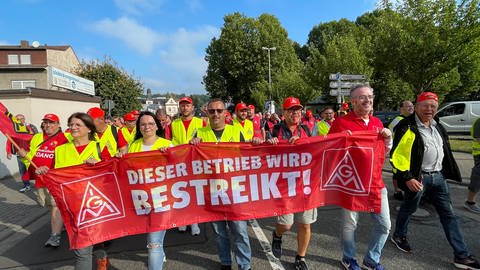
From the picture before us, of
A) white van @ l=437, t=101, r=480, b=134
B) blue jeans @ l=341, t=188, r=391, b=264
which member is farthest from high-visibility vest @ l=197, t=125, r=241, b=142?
white van @ l=437, t=101, r=480, b=134

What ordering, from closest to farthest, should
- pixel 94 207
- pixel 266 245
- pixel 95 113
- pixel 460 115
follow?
1. pixel 94 207
2. pixel 266 245
3. pixel 95 113
4. pixel 460 115

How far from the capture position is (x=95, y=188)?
3.31 meters

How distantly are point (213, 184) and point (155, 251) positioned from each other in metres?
0.89

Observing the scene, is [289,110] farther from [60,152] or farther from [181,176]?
[60,152]

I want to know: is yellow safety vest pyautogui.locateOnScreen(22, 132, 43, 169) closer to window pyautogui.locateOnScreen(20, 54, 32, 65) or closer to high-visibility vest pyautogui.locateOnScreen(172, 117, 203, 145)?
high-visibility vest pyautogui.locateOnScreen(172, 117, 203, 145)

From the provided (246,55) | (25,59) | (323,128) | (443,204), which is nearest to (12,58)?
(25,59)

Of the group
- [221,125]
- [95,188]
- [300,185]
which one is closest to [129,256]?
[95,188]

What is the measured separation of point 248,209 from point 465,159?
9122mm

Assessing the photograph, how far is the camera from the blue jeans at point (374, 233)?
11.0 feet

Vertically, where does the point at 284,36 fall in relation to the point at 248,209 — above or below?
above

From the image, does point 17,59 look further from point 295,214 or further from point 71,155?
point 295,214

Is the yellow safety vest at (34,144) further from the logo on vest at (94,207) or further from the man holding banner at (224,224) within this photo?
the man holding banner at (224,224)

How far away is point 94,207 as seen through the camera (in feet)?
10.8

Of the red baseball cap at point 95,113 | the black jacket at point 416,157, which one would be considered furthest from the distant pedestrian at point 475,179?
the red baseball cap at point 95,113
